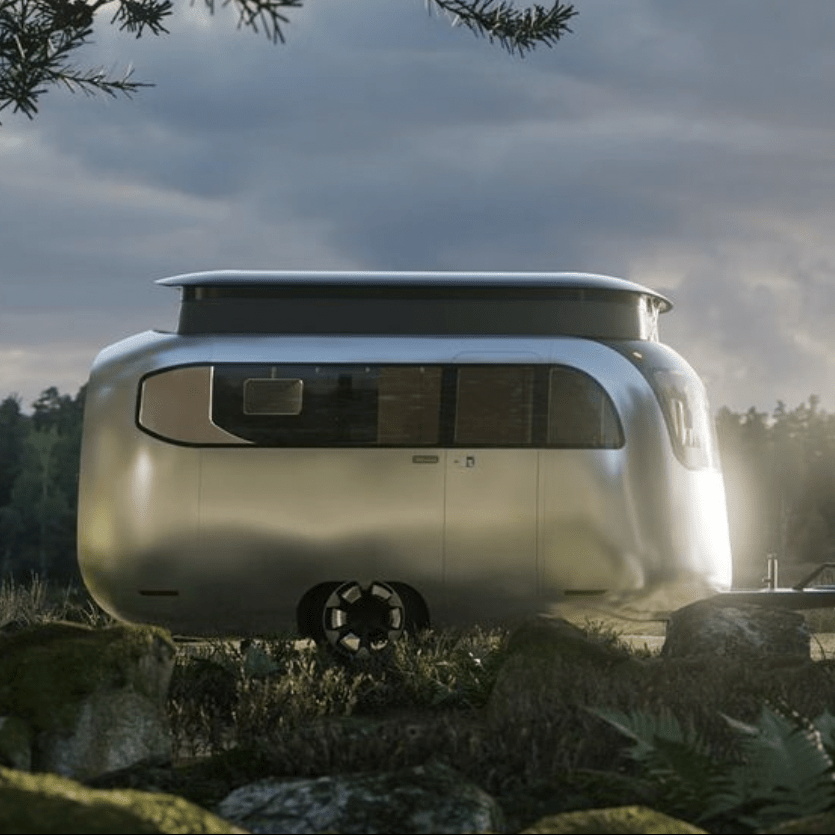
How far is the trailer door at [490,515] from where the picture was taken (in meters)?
14.8

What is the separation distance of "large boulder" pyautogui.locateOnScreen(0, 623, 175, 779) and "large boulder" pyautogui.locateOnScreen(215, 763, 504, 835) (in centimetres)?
243

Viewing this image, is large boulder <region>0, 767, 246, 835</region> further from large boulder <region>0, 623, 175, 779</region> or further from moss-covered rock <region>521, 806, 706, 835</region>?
large boulder <region>0, 623, 175, 779</region>

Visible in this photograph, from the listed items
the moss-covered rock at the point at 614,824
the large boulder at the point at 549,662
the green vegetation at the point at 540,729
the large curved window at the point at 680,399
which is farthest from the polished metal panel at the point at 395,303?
the moss-covered rock at the point at 614,824

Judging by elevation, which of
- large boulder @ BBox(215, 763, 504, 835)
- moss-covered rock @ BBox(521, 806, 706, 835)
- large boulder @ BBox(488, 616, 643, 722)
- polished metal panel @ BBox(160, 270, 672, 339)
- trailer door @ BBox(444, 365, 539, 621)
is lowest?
large boulder @ BBox(215, 763, 504, 835)

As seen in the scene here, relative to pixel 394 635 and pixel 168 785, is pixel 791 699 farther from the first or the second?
pixel 394 635

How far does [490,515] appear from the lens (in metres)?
14.8

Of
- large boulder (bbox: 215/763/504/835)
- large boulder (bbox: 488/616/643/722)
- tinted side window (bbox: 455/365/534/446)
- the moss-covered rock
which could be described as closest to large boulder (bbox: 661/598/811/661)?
tinted side window (bbox: 455/365/534/446)

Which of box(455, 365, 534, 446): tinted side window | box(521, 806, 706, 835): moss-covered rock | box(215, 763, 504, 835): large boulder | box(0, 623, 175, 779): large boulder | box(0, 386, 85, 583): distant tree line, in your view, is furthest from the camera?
box(0, 386, 85, 583): distant tree line

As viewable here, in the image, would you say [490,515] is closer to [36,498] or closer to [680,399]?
[680,399]

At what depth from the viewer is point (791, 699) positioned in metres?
9.05

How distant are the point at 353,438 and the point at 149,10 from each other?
4.55 m

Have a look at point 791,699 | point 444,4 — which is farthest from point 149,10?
point 791,699

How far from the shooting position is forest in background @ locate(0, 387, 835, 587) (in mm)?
80500

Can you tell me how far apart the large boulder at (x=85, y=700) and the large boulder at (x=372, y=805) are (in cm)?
243
